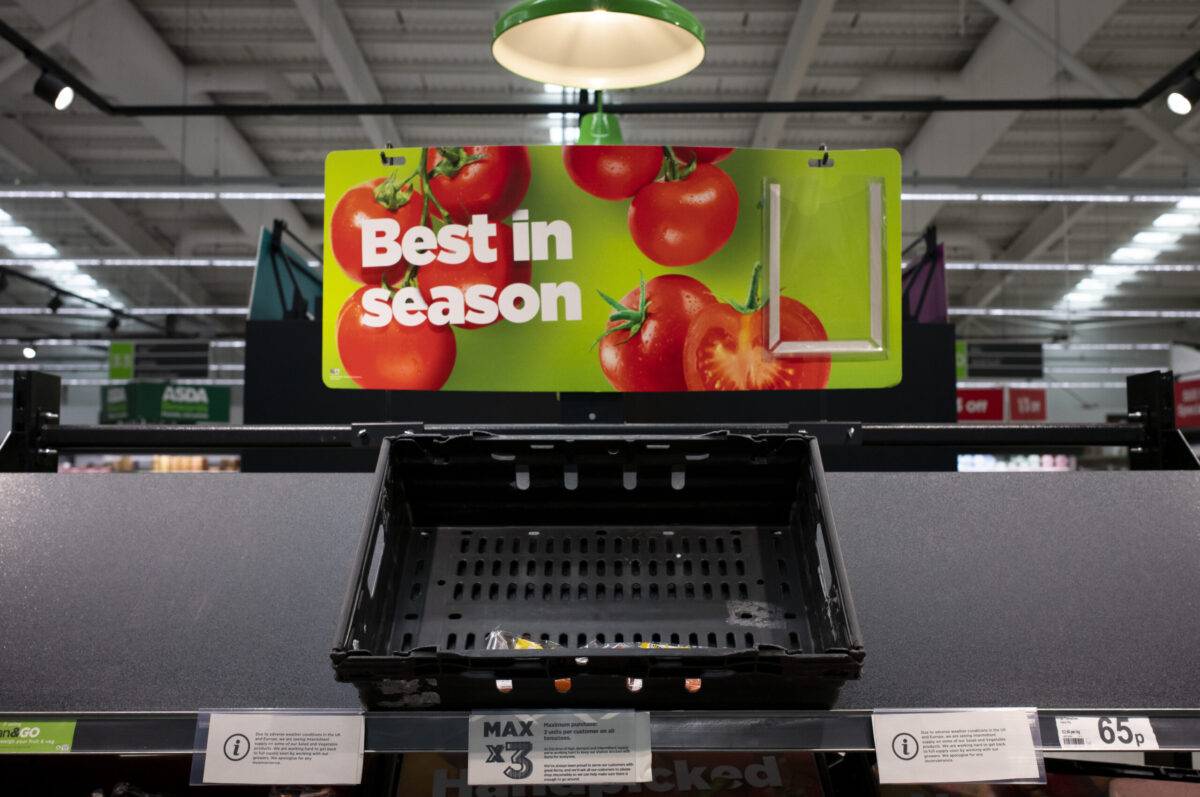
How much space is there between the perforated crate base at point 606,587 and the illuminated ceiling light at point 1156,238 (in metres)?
13.2

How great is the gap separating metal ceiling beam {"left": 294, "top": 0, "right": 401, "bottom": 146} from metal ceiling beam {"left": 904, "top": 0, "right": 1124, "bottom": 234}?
500cm

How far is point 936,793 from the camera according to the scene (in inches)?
45.8

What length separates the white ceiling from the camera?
7.75 metres

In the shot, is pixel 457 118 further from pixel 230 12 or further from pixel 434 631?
pixel 434 631

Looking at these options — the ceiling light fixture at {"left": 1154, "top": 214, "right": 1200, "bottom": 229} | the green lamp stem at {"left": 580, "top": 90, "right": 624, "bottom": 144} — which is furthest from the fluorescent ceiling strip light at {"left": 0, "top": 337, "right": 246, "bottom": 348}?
the ceiling light fixture at {"left": 1154, "top": 214, "right": 1200, "bottom": 229}

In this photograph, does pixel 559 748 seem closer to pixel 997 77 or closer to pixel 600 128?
pixel 600 128

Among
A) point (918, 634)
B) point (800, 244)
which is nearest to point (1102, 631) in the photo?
point (918, 634)

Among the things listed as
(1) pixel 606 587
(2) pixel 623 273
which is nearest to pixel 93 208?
(2) pixel 623 273

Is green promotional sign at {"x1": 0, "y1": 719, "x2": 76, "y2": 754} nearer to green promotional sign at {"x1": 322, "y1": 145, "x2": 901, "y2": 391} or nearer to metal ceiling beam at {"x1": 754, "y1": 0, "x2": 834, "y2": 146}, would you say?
green promotional sign at {"x1": 322, "y1": 145, "x2": 901, "y2": 391}

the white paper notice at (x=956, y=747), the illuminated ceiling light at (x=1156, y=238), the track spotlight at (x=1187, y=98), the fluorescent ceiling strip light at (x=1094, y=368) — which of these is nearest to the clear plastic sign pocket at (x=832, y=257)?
the white paper notice at (x=956, y=747)

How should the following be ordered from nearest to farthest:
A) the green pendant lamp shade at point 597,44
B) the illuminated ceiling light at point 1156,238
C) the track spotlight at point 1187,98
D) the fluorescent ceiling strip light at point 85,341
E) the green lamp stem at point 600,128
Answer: the green lamp stem at point 600,128 < the green pendant lamp shade at point 597,44 < the track spotlight at point 1187,98 < the illuminated ceiling light at point 1156,238 < the fluorescent ceiling strip light at point 85,341

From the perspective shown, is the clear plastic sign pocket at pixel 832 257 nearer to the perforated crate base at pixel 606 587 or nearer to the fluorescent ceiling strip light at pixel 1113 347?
the perforated crate base at pixel 606 587

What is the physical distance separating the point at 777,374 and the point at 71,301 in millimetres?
17886

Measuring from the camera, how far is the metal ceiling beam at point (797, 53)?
7281 millimetres
